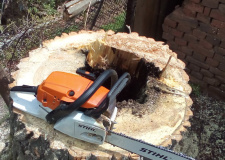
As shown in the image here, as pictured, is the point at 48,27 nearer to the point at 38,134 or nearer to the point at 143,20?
the point at 143,20

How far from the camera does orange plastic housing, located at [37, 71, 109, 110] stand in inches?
61.5

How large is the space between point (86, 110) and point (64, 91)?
157 millimetres

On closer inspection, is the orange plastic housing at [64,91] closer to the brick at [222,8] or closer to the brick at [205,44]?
the brick at [222,8]

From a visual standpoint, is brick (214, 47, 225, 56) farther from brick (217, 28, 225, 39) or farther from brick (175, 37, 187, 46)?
brick (175, 37, 187, 46)

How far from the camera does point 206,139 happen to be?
3.19 m

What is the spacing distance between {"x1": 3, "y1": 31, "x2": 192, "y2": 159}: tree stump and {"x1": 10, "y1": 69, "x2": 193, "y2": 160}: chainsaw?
0.29ft

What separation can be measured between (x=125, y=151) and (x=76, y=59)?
2.83 feet

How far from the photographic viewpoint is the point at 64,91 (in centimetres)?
157

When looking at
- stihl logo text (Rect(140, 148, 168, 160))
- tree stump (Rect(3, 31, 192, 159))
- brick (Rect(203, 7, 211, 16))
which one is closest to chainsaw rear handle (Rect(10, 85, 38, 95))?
tree stump (Rect(3, 31, 192, 159))

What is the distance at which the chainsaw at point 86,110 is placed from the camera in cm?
152

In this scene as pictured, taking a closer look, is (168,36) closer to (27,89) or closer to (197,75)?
(197,75)

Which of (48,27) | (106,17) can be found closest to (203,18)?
(106,17)

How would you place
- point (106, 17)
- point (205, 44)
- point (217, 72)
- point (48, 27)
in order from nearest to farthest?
point (205, 44)
point (217, 72)
point (48, 27)
point (106, 17)

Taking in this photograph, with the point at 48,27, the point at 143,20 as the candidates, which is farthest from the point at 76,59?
the point at 48,27
